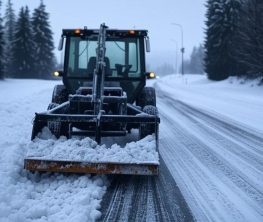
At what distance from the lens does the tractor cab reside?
770 centimetres

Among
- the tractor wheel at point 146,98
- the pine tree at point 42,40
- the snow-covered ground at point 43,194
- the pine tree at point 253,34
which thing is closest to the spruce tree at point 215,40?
the pine tree at point 253,34

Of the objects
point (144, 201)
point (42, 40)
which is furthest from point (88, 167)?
point (42, 40)

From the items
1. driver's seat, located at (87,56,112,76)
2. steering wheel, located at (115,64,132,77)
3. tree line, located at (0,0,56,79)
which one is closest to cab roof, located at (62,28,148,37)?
driver's seat, located at (87,56,112,76)

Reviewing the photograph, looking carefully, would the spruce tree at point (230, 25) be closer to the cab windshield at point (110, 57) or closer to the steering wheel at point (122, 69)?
the cab windshield at point (110, 57)

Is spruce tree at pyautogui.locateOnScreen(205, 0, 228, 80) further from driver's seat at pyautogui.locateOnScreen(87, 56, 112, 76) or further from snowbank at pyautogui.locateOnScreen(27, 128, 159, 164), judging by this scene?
snowbank at pyautogui.locateOnScreen(27, 128, 159, 164)

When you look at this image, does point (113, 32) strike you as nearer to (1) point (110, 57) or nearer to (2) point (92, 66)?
(1) point (110, 57)

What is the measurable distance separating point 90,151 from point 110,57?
3.00 meters

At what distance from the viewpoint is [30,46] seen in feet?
168

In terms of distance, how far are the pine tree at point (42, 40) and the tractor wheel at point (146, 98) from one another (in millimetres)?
46375

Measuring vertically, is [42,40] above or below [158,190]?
above

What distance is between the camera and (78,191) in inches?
180

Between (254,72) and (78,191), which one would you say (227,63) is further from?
(78,191)

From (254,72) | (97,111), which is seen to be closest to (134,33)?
(97,111)

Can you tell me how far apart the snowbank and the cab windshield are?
251 centimetres
